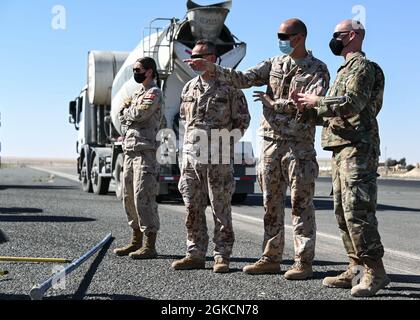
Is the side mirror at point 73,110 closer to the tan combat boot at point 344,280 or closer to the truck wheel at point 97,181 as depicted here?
the truck wheel at point 97,181

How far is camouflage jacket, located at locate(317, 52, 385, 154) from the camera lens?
4.77 m

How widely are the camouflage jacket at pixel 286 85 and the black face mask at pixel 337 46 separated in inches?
13.7

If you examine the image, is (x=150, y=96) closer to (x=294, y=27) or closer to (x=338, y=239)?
(x=294, y=27)

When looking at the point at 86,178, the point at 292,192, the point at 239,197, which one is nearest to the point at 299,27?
the point at 292,192

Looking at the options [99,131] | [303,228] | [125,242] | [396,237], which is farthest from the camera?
[99,131]

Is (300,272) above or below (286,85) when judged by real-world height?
below

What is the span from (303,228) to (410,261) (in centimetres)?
→ 209

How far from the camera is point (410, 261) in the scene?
6895 millimetres

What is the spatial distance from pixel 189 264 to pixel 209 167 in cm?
93

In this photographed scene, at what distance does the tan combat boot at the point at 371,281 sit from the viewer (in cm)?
475

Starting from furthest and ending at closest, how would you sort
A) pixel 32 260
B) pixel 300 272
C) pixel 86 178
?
pixel 86 178 < pixel 32 260 < pixel 300 272

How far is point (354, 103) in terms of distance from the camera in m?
4.74
